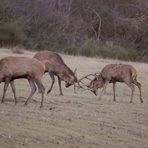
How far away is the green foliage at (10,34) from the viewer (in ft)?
133

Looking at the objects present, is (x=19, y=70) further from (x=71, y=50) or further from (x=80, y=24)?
(x=80, y=24)

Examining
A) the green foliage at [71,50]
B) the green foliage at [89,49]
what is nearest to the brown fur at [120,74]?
the green foliage at [89,49]

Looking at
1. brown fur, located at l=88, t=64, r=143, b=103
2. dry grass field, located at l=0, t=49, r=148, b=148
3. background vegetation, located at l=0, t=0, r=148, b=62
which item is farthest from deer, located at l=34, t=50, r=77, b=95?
background vegetation, located at l=0, t=0, r=148, b=62

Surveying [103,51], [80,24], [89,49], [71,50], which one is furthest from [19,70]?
[80,24]

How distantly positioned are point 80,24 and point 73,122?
3508 centimetres

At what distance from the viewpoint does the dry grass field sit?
1048 centimetres

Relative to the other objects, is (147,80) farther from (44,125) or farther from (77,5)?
(77,5)

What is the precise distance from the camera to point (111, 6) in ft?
162

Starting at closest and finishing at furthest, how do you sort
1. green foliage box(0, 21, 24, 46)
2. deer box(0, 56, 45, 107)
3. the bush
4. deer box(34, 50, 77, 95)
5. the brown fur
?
deer box(0, 56, 45, 107) < the brown fur < deer box(34, 50, 77, 95) < the bush < green foliage box(0, 21, 24, 46)

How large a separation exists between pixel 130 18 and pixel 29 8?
809 cm

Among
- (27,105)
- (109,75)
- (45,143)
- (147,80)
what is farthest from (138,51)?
(45,143)

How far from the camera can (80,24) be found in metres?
47.1

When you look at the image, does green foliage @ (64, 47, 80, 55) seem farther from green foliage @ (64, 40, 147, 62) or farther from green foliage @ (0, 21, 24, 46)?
green foliage @ (0, 21, 24, 46)

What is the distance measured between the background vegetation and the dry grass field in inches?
1041
